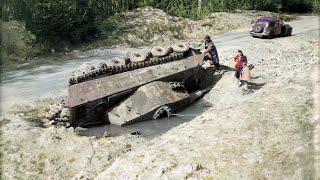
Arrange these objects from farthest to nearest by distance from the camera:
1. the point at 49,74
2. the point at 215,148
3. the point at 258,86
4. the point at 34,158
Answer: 1. the point at 49,74
2. the point at 258,86
3. the point at 34,158
4. the point at 215,148

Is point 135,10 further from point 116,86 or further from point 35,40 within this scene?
point 116,86

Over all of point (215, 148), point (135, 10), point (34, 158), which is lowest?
point (34, 158)

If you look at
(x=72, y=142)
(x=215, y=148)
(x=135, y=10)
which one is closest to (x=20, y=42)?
(x=135, y=10)

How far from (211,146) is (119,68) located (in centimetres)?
788

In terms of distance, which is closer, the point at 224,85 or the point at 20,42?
the point at 224,85

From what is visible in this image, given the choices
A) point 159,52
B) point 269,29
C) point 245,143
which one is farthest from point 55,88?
point 269,29

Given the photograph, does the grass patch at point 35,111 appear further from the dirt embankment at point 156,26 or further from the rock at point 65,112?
the dirt embankment at point 156,26

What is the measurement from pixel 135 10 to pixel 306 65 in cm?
2084

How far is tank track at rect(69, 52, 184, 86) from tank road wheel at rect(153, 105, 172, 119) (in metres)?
2.74

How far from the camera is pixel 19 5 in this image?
3020 cm

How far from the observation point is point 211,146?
13.5m

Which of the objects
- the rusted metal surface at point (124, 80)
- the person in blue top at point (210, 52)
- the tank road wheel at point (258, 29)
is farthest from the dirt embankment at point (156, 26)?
the rusted metal surface at point (124, 80)

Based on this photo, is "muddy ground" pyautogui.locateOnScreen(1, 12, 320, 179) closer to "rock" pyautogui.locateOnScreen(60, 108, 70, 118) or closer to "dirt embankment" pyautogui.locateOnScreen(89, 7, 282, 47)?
"rock" pyautogui.locateOnScreen(60, 108, 70, 118)

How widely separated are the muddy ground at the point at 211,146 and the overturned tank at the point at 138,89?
1243 mm
